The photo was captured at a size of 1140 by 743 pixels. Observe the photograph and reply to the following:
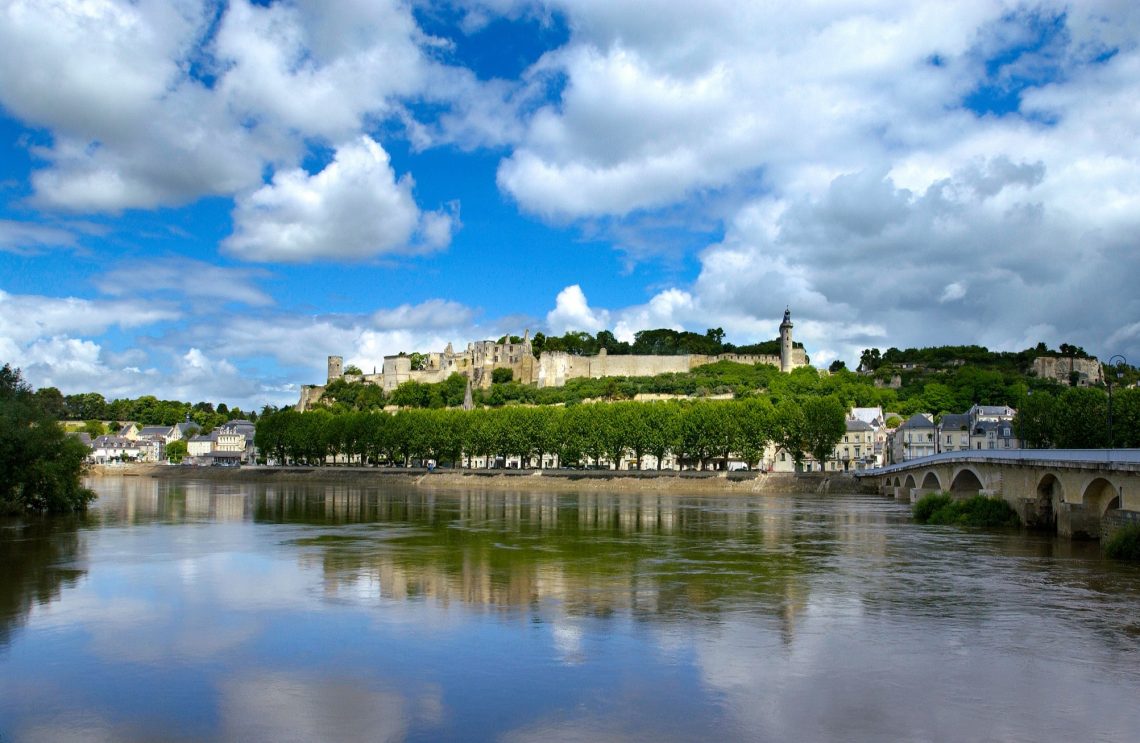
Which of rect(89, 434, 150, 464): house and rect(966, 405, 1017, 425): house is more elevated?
rect(966, 405, 1017, 425): house

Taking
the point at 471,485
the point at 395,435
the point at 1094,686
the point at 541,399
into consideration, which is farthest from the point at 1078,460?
the point at 541,399

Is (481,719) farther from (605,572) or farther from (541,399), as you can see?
(541,399)

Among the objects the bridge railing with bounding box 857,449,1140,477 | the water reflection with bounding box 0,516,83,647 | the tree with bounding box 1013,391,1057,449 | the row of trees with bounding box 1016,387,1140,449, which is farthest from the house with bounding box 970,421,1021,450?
the water reflection with bounding box 0,516,83,647

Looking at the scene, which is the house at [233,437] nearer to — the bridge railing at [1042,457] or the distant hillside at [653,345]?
the distant hillside at [653,345]

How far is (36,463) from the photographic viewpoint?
36781mm

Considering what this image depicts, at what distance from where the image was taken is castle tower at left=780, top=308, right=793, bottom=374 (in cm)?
12269

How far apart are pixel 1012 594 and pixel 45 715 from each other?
18.0 metres

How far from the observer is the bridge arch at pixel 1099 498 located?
92.1ft

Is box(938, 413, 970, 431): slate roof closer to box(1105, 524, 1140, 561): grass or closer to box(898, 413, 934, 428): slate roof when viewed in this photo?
box(898, 413, 934, 428): slate roof

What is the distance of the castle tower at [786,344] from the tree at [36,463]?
313ft

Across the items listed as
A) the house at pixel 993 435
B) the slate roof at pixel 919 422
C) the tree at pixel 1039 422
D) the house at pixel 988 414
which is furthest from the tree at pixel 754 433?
the house at pixel 988 414

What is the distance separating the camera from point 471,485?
78125 millimetres

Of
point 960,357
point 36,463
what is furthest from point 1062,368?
point 36,463

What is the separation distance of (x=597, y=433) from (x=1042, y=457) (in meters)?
51.6
